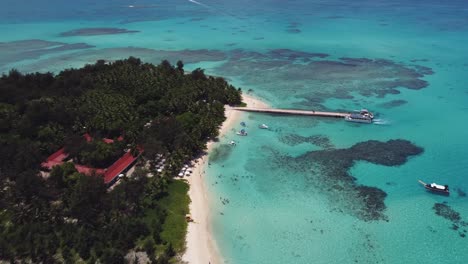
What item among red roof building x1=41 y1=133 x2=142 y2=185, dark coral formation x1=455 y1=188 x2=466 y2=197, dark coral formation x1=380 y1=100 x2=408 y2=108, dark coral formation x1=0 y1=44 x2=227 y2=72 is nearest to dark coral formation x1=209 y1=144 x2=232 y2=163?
red roof building x1=41 y1=133 x2=142 y2=185

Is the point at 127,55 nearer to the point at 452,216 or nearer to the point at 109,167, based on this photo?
the point at 109,167

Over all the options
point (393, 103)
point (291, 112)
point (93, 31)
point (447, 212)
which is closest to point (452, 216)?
point (447, 212)

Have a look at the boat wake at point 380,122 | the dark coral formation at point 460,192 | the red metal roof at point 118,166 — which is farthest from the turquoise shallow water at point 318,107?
the red metal roof at point 118,166

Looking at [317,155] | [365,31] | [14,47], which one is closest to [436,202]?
[317,155]

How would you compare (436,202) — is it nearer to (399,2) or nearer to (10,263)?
(10,263)

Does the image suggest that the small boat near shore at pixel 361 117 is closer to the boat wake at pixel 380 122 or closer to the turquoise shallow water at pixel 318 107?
the boat wake at pixel 380 122

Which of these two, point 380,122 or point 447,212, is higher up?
point 380,122
